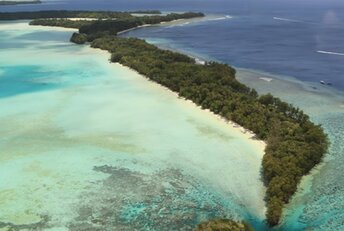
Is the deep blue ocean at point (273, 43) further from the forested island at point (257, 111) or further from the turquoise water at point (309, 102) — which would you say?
the forested island at point (257, 111)

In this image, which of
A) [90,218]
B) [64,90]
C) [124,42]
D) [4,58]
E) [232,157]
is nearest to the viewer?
[90,218]

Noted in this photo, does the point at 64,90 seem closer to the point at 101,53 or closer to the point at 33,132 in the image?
the point at 33,132

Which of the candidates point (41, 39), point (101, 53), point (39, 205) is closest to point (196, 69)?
point (101, 53)

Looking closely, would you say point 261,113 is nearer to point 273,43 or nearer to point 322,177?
point 322,177

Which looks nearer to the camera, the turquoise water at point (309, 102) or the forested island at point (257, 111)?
the turquoise water at point (309, 102)

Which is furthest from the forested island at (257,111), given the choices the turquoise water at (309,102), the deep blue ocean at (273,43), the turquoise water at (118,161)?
the deep blue ocean at (273,43)

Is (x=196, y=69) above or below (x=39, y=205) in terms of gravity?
above

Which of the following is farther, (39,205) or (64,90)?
(64,90)
